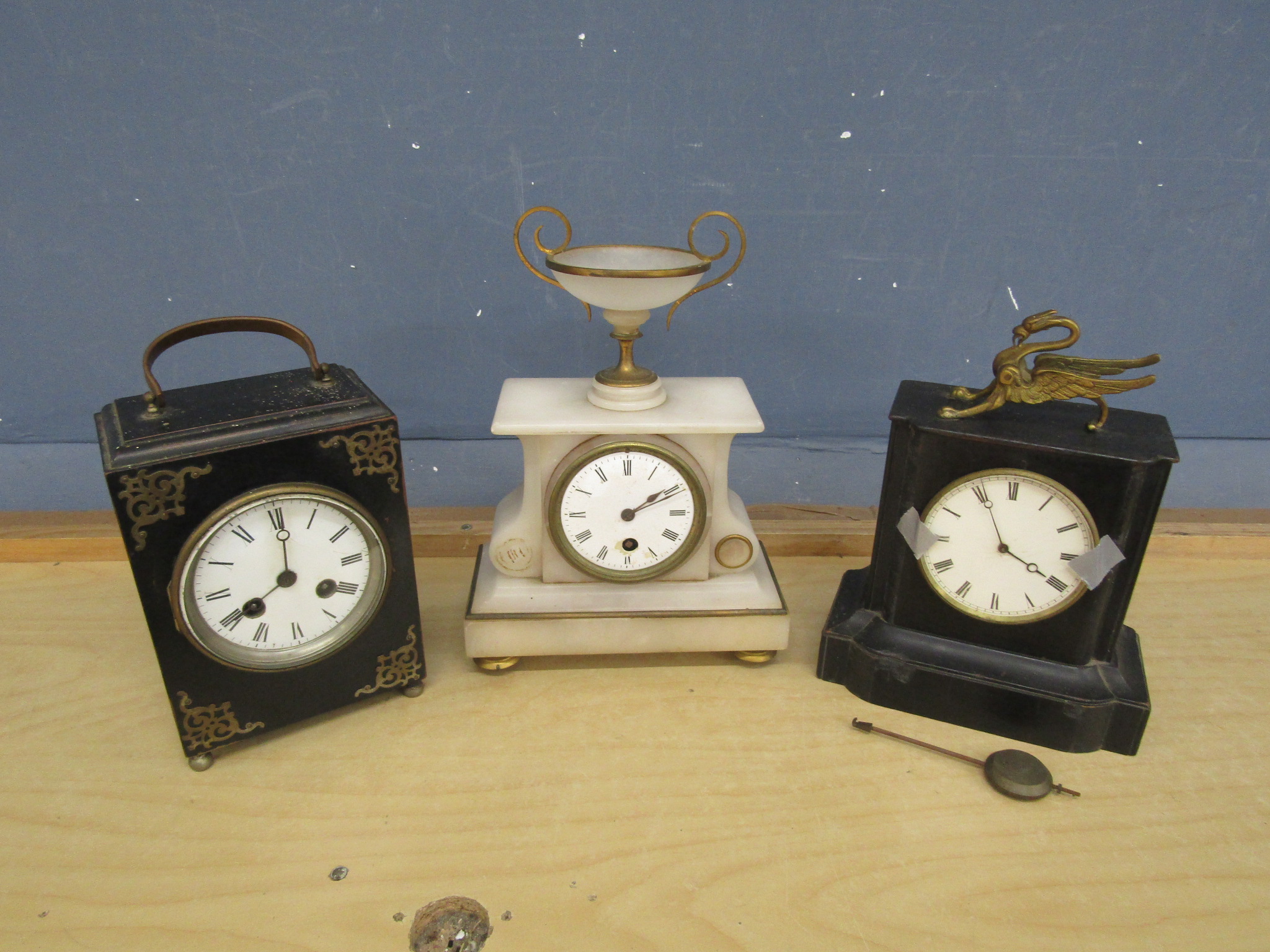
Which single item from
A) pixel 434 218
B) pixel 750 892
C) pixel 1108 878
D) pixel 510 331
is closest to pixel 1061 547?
pixel 1108 878

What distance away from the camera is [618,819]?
0.98m

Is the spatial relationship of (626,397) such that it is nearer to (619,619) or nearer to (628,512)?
(628,512)

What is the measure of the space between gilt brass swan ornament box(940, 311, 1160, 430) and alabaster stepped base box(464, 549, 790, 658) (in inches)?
15.2

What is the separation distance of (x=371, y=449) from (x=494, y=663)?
373mm

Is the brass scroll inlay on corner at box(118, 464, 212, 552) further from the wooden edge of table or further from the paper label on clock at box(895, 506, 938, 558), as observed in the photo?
the paper label on clock at box(895, 506, 938, 558)

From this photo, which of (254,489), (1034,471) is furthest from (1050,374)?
(254,489)

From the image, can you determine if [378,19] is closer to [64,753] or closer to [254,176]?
[254,176]

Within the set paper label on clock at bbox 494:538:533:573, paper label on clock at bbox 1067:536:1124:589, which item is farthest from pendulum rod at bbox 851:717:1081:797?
paper label on clock at bbox 494:538:533:573

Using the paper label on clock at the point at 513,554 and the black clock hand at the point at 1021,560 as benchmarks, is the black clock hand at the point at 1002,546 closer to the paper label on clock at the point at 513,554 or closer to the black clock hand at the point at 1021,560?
the black clock hand at the point at 1021,560

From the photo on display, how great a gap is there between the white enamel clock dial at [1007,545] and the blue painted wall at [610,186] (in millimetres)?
522

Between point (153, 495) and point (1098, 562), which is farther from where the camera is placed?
point (1098, 562)

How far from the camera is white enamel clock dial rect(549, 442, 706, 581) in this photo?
1112 mm

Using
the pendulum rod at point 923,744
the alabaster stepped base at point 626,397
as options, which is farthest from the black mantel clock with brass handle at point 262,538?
the pendulum rod at point 923,744

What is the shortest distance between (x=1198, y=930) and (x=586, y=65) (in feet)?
4.40
